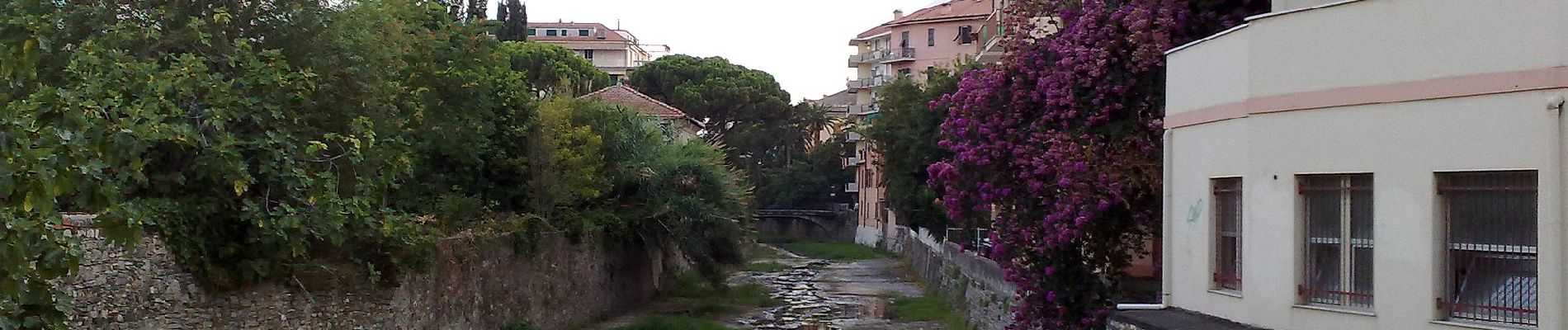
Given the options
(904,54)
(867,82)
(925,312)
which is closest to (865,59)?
(867,82)

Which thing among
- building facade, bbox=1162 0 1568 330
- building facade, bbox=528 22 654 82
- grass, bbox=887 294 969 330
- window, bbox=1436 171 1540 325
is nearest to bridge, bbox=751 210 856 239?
building facade, bbox=528 22 654 82

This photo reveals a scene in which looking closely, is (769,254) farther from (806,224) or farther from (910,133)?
(910,133)

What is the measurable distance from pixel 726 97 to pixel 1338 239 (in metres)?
65.7

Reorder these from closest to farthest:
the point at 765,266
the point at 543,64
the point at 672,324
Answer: the point at 672,324, the point at 765,266, the point at 543,64

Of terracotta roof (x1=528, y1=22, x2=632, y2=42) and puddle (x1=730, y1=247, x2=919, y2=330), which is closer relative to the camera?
puddle (x1=730, y1=247, x2=919, y2=330)

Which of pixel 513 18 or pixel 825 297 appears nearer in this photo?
pixel 825 297

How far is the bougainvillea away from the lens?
15.2 meters

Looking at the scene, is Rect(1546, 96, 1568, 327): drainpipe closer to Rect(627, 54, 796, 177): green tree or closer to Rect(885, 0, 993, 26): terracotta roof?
Rect(885, 0, 993, 26): terracotta roof

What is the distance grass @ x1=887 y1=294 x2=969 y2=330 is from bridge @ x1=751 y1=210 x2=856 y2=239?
143 feet

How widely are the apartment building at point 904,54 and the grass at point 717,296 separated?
1022 inches

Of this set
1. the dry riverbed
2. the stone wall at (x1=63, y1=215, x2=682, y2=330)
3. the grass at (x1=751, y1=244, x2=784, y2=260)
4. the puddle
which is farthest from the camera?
the grass at (x1=751, y1=244, x2=784, y2=260)

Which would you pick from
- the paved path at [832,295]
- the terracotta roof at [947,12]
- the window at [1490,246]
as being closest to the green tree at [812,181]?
the terracotta roof at [947,12]

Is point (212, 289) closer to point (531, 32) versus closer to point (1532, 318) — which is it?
point (1532, 318)

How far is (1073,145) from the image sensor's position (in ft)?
51.2
